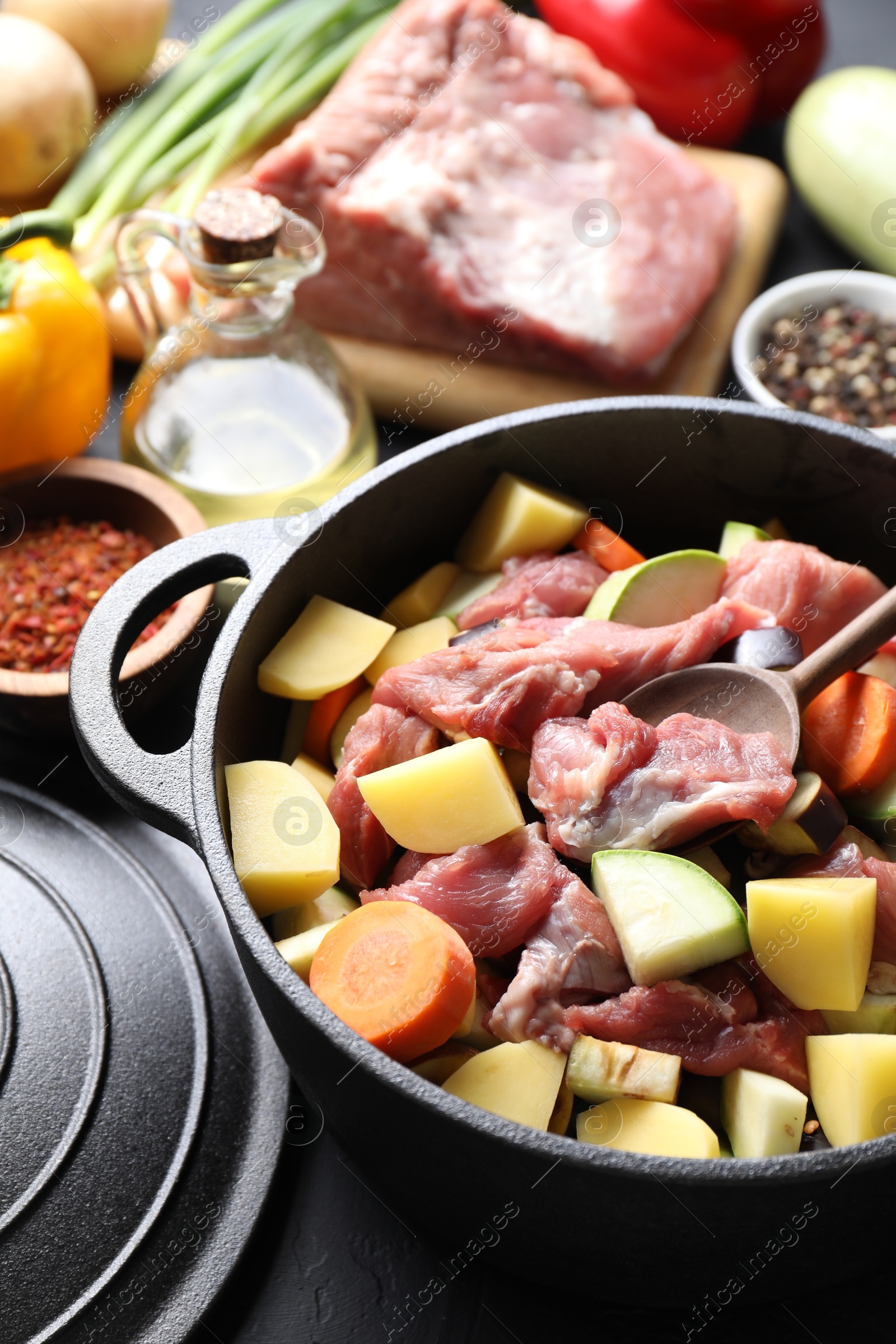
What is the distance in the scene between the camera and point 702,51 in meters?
2.63

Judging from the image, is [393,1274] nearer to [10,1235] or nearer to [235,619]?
[10,1235]

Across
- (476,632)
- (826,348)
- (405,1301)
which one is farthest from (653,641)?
(826,348)

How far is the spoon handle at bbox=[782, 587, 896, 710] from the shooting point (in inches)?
56.0

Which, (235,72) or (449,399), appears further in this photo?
(235,72)

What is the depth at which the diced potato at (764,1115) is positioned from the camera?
1.18m

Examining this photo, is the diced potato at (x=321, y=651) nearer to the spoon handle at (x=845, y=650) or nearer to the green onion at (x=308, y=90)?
the spoon handle at (x=845, y=650)

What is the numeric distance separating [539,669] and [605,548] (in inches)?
15.5

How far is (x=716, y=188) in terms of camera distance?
2457 mm

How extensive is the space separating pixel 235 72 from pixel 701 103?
3.82ft

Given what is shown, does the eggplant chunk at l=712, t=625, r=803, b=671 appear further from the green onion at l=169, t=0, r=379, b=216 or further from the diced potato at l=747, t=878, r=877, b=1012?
the green onion at l=169, t=0, r=379, b=216

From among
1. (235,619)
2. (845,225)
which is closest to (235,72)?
(845,225)

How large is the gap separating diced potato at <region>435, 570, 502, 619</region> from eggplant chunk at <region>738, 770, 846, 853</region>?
0.57 m

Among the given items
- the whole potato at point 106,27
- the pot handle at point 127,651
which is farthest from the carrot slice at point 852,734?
the whole potato at point 106,27

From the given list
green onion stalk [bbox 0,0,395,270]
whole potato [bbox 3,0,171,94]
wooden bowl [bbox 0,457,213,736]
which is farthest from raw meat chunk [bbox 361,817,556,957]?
whole potato [bbox 3,0,171,94]
